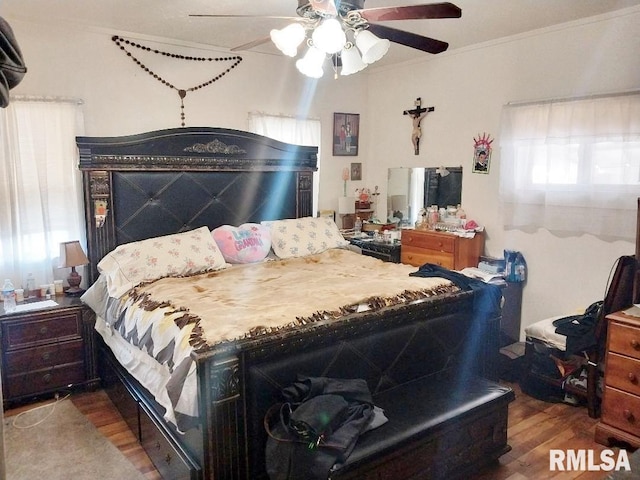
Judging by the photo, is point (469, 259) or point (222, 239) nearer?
point (222, 239)

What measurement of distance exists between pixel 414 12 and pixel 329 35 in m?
0.38

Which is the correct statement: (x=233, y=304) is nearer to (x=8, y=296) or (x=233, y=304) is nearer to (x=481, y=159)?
(x=8, y=296)

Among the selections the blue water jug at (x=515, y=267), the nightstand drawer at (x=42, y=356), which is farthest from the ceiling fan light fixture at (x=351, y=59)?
the nightstand drawer at (x=42, y=356)

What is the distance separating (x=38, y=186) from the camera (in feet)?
11.2

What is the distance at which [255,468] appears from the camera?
2096mm

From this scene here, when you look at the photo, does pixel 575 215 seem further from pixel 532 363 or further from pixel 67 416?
pixel 67 416

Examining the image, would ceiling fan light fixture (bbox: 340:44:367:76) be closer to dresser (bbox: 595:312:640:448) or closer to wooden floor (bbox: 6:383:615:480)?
dresser (bbox: 595:312:640:448)

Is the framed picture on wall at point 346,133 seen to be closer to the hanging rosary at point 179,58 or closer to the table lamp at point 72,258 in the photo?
the hanging rosary at point 179,58

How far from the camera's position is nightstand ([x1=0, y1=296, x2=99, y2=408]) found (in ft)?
10.0

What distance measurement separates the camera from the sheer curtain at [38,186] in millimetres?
3293

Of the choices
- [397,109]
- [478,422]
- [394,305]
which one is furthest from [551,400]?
[397,109]

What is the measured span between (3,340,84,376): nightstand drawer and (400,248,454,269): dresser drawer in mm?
2787

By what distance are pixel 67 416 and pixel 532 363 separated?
3100mm

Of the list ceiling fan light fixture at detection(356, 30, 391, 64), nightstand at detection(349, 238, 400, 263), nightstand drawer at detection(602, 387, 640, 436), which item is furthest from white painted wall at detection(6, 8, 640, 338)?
ceiling fan light fixture at detection(356, 30, 391, 64)
